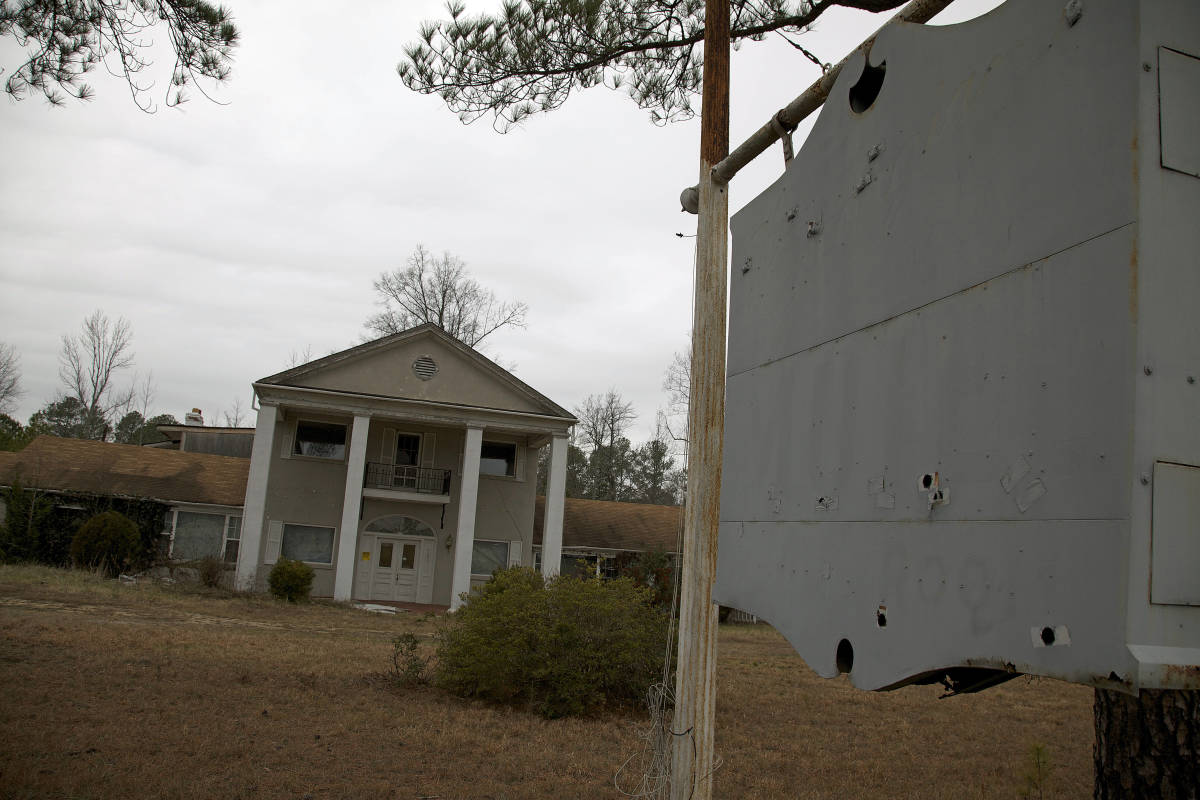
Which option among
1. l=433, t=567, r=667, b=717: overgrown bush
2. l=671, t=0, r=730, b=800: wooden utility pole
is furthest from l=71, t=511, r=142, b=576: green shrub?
l=671, t=0, r=730, b=800: wooden utility pole

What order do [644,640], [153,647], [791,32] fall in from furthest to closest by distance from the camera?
[153,647], [644,640], [791,32]

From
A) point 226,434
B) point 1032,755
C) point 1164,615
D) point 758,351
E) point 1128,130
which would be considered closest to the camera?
point 1164,615

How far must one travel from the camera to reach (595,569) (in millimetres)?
11008

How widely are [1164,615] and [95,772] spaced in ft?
21.3

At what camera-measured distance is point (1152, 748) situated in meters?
4.05

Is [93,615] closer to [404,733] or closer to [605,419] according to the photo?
[404,733]

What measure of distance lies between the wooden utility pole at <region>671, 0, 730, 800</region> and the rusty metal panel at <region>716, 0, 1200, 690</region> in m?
0.94

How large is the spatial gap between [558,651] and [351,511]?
525 inches

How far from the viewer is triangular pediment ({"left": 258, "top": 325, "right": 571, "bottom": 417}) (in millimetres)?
21703

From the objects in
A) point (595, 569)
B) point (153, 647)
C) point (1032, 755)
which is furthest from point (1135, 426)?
point (153, 647)

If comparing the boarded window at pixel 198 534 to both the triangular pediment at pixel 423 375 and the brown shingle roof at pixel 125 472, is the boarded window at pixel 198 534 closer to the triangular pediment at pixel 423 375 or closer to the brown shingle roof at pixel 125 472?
the brown shingle roof at pixel 125 472

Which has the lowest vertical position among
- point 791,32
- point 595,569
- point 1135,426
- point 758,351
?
point 595,569

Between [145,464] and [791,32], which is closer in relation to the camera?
[791,32]

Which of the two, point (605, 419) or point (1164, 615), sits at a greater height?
point (605, 419)
